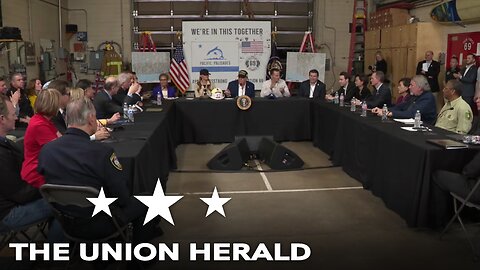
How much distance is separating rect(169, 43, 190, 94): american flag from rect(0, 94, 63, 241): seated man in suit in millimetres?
7277

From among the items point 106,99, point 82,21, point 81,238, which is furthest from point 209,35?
point 81,238

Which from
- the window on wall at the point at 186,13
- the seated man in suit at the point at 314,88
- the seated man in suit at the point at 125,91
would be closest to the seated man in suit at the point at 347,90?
the seated man in suit at the point at 314,88

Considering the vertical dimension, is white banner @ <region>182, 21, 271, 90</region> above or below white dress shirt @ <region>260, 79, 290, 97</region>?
above

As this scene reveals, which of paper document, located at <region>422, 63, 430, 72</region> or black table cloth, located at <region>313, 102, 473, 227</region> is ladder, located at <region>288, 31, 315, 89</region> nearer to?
paper document, located at <region>422, 63, 430, 72</region>

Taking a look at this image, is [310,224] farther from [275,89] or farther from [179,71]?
[179,71]

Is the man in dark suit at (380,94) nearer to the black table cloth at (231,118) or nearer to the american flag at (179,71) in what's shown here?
the black table cloth at (231,118)

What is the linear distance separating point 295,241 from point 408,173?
3.64 ft

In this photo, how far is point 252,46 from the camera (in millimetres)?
10086

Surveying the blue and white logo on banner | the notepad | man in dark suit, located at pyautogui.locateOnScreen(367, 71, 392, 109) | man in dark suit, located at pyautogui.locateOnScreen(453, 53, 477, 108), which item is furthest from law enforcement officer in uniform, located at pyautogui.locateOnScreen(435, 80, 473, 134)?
the blue and white logo on banner

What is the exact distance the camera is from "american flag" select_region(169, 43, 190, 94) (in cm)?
1005

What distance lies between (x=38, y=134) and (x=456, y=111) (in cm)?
377

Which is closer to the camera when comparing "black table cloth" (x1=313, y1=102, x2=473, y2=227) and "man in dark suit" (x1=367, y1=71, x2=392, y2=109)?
"black table cloth" (x1=313, y1=102, x2=473, y2=227)

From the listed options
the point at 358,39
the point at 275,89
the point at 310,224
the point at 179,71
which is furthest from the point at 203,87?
the point at 358,39

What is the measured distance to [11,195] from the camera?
2.67 m
